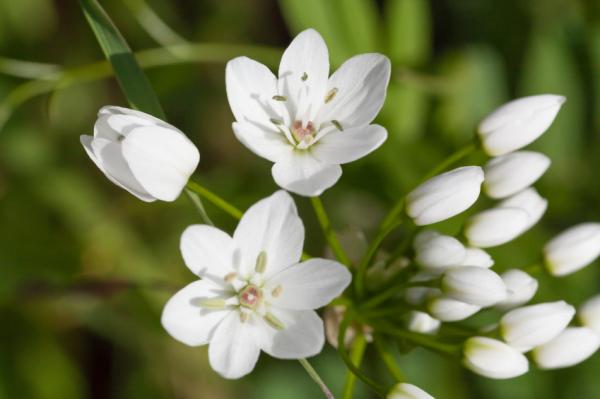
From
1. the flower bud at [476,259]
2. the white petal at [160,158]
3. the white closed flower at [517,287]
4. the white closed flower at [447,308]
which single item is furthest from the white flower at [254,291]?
the white closed flower at [517,287]

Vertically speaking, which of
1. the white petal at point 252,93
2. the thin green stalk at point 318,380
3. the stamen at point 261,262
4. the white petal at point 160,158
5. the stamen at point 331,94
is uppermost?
the stamen at point 331,94

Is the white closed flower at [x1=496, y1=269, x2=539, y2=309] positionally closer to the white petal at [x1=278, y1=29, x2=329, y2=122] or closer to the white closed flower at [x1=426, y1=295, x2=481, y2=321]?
the white closed flower at [x1=426, y1=295, x2=481, y2=321]

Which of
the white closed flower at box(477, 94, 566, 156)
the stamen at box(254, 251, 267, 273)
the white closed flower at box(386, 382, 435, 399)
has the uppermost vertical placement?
the white closed flower at box(477, 94, 566, 156)

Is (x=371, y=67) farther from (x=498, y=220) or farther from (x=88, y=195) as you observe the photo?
(x=88, y=195)

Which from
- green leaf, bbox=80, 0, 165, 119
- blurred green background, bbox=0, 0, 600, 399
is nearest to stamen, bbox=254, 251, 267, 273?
green leaf, bbox=80, 0, 165, 119

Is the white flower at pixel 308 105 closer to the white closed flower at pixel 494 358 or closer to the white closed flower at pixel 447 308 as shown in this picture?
the white closed flower at pixel 447 308

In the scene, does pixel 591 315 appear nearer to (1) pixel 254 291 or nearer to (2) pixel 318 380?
(2) pixel 318 380
